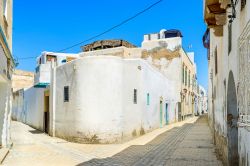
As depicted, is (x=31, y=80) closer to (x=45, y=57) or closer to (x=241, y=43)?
(x=45, y=57)

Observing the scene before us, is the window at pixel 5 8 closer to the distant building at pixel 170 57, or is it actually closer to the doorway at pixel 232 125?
the doorway at pixel 232 125

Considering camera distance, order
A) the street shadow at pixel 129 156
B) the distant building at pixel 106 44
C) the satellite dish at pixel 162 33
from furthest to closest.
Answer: the satellite dish at pixel 162 33 < the distant building at pixel 106 44 < the street shadow at pixel 129 156

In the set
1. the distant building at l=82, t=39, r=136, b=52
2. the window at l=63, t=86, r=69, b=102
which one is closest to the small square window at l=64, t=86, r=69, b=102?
the window at l=63, t=86, r=69, b=102

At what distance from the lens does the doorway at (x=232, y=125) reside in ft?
26.2

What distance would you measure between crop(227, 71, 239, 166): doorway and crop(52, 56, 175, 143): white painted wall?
24.7ft

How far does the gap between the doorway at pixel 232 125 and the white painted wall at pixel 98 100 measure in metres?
7.52

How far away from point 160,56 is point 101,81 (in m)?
18.6

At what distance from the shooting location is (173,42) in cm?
3250

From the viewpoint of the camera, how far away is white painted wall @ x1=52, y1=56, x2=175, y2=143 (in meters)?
15.0

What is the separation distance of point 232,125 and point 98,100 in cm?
780

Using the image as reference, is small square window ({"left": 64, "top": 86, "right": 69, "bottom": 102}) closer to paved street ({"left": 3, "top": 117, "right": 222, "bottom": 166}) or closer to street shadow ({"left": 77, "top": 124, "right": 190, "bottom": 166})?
paved street ({"left": 3, "top": 117, "right": 222, "bottom": 166})

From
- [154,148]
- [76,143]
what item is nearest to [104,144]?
[76,143]

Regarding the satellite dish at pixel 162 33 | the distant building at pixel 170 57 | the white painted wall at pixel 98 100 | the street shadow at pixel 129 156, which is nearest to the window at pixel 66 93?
the white painted wall at pixel 98 100

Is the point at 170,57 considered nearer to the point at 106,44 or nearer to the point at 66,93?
the point at 106,44
